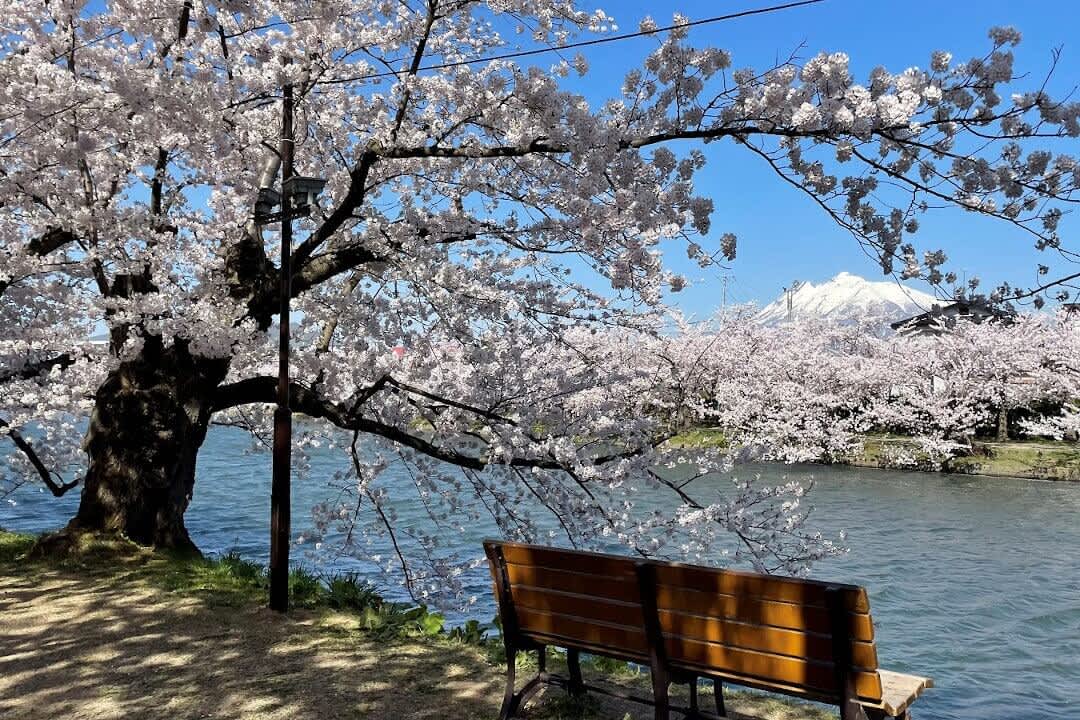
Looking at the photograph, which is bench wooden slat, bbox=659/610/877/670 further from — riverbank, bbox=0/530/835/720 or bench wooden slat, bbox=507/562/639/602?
riverbank, bbox=0/530/835/720

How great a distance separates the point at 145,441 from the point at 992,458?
1103 inches

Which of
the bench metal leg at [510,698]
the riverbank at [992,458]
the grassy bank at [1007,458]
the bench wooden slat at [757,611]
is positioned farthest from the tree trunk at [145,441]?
the grassy bank at [1007,458]

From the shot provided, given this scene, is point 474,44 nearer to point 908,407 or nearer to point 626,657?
point 626,657

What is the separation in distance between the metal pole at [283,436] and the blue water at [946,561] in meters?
2.90

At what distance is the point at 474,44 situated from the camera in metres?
7.41

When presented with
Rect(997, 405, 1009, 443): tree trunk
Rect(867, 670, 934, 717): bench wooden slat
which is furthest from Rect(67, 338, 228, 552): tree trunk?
Rect(997, 405, 1009, 443): tree trunk

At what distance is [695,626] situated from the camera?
12.8 feet

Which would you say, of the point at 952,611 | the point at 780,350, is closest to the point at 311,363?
the point at 952,611

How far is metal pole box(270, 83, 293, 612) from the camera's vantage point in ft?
21.6

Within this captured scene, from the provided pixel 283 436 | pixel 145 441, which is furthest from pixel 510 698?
pixel 145 441

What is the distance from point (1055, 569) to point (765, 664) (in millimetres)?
13565

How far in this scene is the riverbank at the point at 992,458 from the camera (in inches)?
1054

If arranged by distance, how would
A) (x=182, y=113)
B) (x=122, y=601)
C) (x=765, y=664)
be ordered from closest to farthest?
1. (x=765, y=664)
2. (x=182, y=113)
3. (x=122, y=601)

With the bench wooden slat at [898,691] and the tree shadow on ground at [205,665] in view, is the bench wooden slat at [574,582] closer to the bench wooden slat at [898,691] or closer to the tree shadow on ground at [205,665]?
the tree shadow on ground at [205,665]
